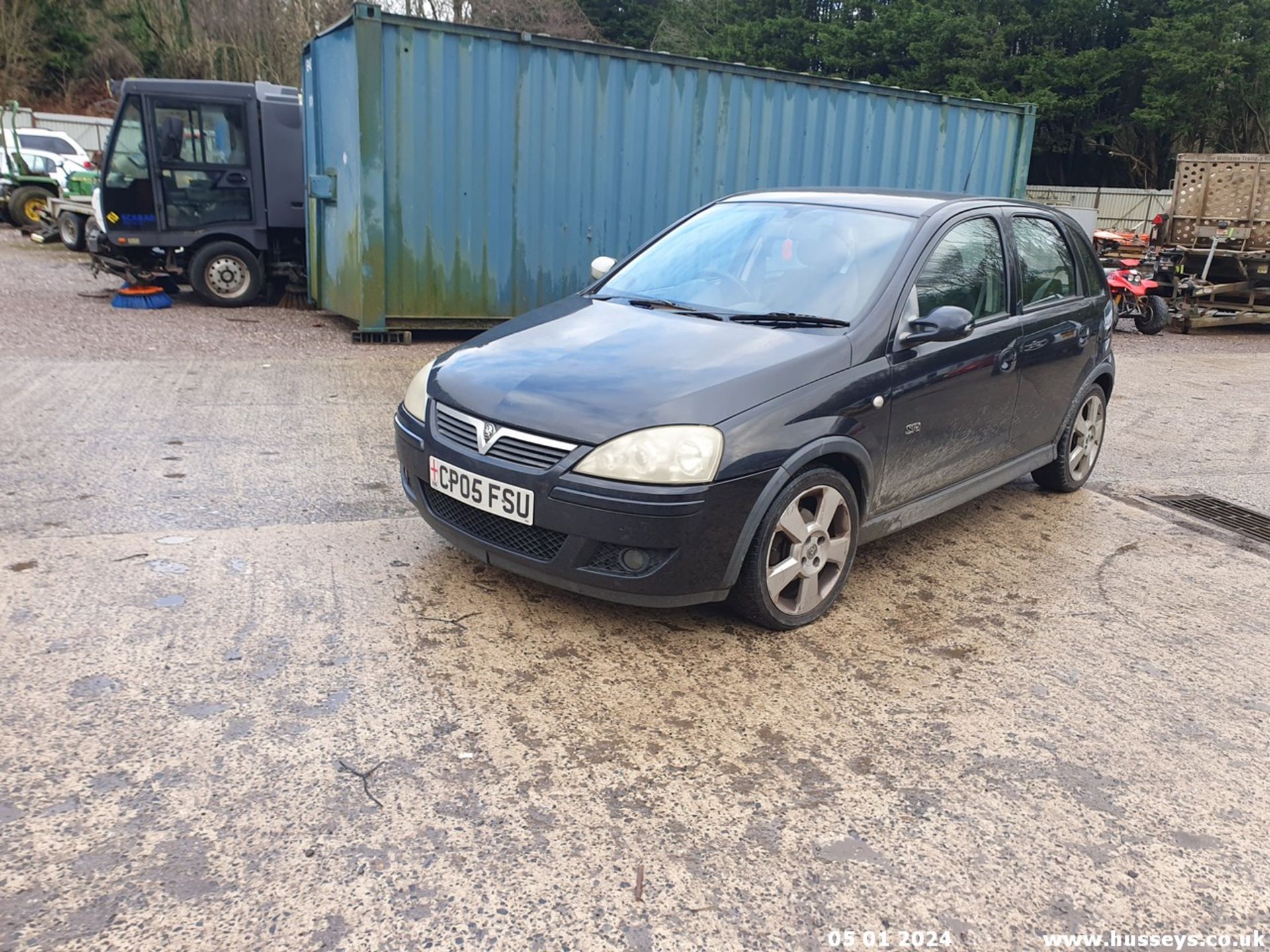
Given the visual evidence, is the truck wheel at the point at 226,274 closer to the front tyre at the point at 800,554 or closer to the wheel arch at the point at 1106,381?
the wheel arch at the point at 1106,381

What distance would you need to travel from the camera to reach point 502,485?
11.6ft

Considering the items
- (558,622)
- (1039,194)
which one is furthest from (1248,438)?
(1039,194)

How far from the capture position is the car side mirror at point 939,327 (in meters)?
4.06

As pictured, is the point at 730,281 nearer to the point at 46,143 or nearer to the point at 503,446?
the point at 503,446

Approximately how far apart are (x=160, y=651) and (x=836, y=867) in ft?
7.75

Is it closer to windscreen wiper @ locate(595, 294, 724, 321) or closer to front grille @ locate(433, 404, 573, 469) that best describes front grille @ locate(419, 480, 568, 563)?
front grille @ locate(433, 404, 573, 469)

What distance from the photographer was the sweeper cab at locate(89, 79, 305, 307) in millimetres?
11219

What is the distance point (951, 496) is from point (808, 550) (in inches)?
46.0

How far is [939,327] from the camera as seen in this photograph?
4.06 meters

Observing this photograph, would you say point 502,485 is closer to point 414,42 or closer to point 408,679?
point 408,679

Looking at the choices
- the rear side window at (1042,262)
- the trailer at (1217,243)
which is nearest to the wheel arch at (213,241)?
the rear side window at (1042,262)

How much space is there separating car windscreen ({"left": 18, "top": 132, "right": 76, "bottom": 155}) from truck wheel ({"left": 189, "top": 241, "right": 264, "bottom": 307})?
14413 millimetres

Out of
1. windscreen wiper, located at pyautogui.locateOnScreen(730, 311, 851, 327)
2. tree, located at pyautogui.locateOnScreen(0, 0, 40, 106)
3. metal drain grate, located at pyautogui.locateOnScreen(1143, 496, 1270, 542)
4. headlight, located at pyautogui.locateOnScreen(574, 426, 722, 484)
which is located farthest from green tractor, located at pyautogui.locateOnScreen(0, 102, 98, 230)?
metal drain grate, located at pyautogui.locateOnScreen(1143, 496, 1270, 542)
